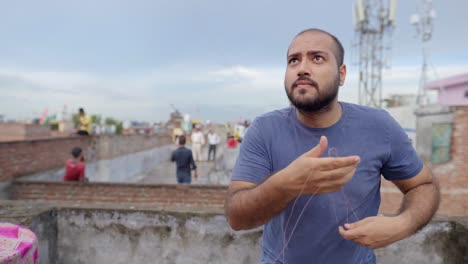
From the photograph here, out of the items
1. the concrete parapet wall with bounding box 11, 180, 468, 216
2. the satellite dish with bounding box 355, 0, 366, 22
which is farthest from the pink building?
the concrete parapet wall with bounding box 11, 180, 468, 216

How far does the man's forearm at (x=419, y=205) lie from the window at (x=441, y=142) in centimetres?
759

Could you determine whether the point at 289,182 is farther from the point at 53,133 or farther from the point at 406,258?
the point at 53,133

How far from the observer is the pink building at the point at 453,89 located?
17.3m

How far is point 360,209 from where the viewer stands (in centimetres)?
147

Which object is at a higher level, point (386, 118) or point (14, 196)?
point (386, 118)

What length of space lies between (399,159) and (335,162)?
0.56 m

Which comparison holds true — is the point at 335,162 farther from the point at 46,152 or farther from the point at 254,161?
the point at 46,152

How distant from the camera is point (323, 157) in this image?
1344mm

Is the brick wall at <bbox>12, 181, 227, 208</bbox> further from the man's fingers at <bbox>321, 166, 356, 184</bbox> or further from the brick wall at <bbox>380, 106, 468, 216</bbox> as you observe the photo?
the man's fingers at <bbox>321, 166, 356, 184</bbox>

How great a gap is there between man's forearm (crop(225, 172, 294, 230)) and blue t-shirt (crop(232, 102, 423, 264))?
0.11m

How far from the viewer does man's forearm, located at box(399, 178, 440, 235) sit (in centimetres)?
144

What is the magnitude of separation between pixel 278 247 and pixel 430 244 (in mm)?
1644

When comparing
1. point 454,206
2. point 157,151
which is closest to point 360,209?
point 454,206

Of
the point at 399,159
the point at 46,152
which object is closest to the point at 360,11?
the point at 46,152
